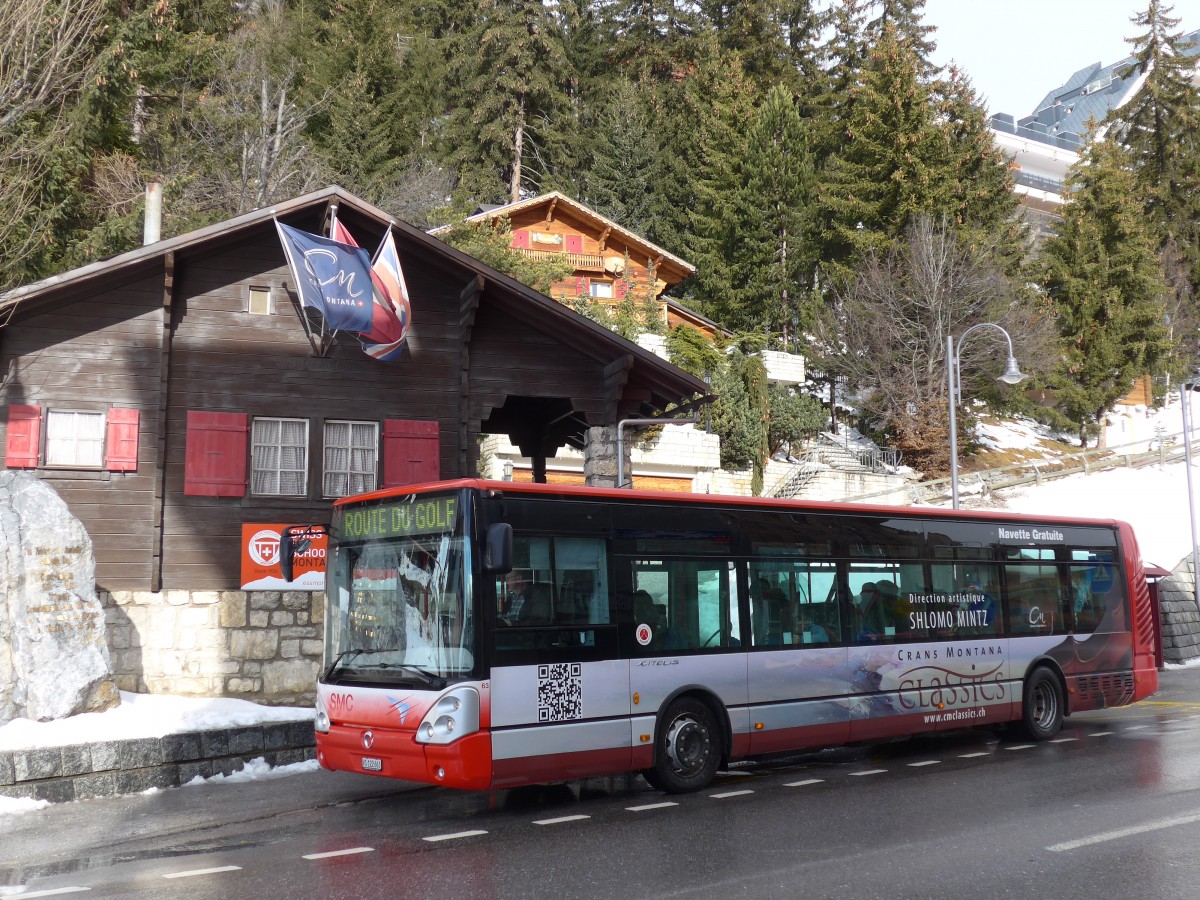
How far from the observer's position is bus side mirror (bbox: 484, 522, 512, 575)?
881cm

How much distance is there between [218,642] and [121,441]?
319 centimetres

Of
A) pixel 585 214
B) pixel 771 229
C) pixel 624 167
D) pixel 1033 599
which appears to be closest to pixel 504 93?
pixel 624 167

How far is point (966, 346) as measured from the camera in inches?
1832

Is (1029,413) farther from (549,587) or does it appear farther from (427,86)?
(549,587)

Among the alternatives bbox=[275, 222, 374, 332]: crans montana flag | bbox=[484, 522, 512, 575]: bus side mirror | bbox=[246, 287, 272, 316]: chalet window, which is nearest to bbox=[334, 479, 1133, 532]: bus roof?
bbox=[484, 522, 512, 575]: bus side mirror

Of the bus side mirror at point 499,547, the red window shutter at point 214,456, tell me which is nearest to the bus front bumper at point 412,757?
the bus side mirror at point 499,547

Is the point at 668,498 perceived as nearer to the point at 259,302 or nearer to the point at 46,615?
the point at 46,615

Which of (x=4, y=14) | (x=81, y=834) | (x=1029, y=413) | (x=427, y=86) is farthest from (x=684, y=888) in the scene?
(x=427, y=86)

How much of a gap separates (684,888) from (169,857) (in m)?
4.03

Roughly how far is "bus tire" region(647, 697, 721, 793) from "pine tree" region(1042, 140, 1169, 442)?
44.7 m

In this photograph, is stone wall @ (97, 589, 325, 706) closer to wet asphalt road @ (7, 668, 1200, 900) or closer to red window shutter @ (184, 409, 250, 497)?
red window shutter @ (184, 409, 250, 497)

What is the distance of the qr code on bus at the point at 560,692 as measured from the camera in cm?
946

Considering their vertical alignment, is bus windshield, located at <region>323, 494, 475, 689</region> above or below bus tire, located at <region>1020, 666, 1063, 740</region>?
above

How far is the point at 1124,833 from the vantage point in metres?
8.27
